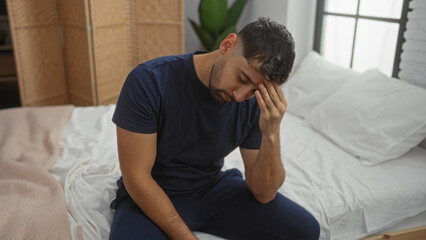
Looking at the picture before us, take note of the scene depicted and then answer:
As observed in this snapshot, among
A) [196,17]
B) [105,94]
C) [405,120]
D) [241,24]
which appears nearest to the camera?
[405,120]

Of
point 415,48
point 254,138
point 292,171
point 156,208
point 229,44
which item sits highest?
point 229,44

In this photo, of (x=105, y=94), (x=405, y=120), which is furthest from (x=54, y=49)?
(x=405, y=120)

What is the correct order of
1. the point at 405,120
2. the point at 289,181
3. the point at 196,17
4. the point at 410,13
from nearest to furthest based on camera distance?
the point at 289,181, the point at 405,120, the point at 410,13, the point at 196,17

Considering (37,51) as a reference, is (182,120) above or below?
above

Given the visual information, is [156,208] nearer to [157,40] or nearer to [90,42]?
[90,42]

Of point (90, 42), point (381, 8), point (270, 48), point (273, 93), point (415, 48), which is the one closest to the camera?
point (270, 48)

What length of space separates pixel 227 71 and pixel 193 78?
0.44ft

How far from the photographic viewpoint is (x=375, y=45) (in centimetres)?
231

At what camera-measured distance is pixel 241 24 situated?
12.0ft

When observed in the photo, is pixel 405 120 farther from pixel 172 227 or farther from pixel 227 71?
pixel 172 227

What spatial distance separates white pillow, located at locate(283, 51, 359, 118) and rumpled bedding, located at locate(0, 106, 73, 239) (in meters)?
1.35

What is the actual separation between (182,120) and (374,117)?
3.41ft

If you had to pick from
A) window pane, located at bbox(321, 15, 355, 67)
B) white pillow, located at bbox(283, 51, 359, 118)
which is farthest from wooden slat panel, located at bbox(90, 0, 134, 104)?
window pane, located at bbox(321, 15, 355, 67)

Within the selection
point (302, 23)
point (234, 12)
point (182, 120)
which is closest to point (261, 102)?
point (182, 120)
